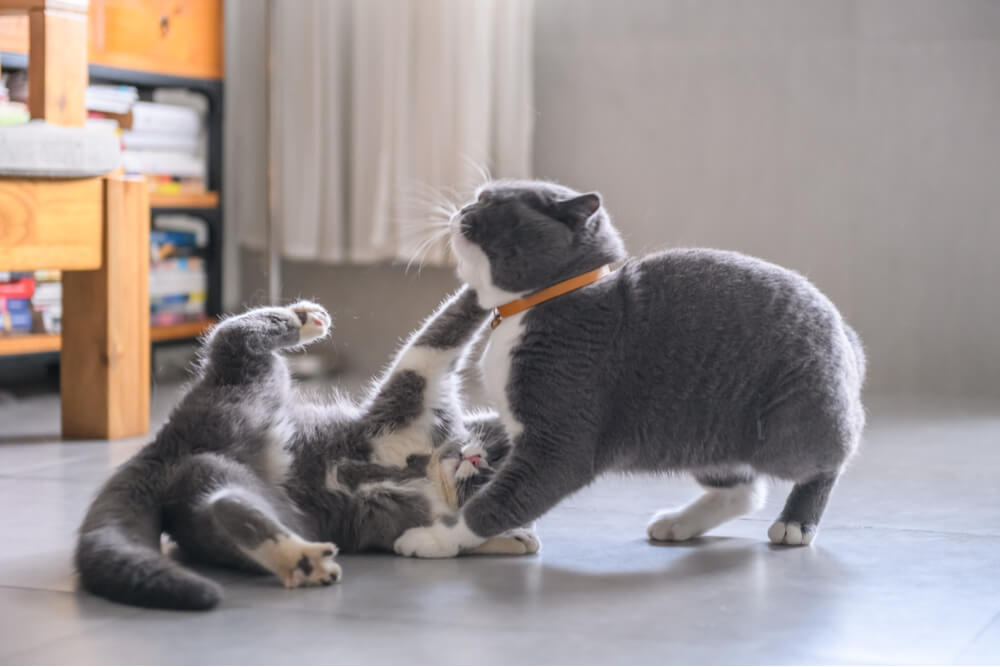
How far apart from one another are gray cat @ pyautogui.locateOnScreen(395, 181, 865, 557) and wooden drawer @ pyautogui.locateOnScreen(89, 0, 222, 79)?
6.79 ft

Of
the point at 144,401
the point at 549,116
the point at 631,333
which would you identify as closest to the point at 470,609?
the point at 631,333

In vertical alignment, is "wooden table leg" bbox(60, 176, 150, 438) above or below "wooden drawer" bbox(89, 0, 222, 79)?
below

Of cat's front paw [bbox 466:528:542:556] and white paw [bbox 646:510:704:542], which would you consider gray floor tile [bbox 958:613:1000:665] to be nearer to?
white paw [bbox 646:510:704:542]

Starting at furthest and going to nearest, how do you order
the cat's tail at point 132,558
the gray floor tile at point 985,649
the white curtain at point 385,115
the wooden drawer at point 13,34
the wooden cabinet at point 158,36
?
the white curtain at point 385,115, the wooden cabinet at point 158,36, the wooden drawer at point 13,34, the cat's tail at point 132,558, the gray floor tile at point 985,649

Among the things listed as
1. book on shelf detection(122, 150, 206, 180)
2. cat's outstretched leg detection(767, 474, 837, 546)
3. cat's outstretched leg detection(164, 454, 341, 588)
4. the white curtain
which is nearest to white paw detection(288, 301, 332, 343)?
cat's outstretched leg detection(164, 454, 341, 588)

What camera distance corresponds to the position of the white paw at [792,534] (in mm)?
1573

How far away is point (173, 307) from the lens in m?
3.53

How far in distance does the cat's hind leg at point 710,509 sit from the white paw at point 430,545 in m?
0.30

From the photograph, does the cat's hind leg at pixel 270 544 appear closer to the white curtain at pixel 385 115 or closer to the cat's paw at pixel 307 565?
the cat's paw at pixel 307 565

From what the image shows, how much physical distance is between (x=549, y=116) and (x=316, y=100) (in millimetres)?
691

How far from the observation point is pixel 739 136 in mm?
3258

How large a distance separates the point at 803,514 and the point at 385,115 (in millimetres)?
2210

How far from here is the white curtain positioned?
11.0ft

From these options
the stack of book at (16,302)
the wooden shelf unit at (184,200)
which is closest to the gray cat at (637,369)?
the stack of book at (16,302)
